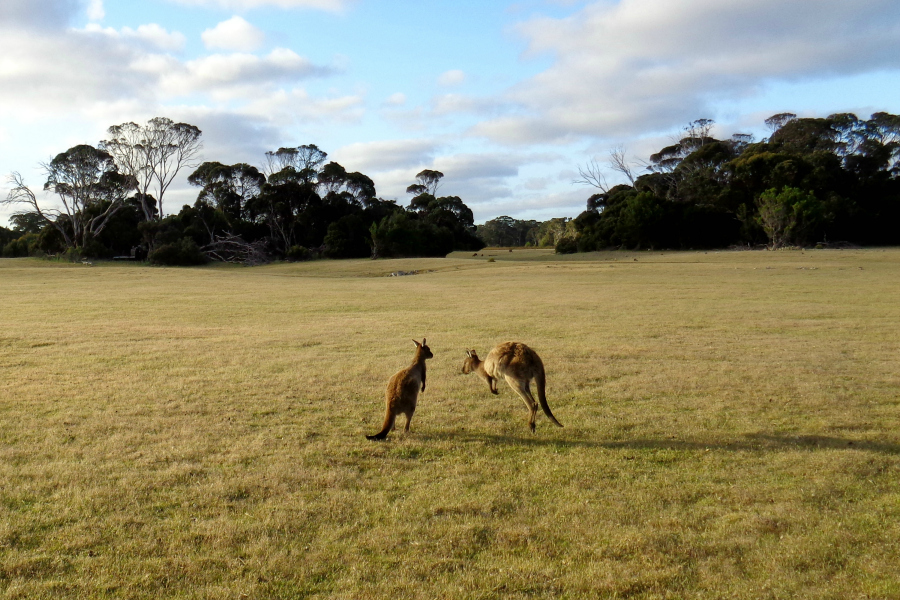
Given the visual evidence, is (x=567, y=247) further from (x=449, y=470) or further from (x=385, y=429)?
(x=449, y=470)

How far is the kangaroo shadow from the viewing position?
7.17 metres

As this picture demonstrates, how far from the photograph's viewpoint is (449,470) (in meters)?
6.56

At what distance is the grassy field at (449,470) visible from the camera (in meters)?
4.58

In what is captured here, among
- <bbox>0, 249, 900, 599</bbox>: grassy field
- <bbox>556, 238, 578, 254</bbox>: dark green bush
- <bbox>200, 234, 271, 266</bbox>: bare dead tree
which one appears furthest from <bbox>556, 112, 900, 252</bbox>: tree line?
<bbox>0, 249, 900, 599</bbox>: grassy field

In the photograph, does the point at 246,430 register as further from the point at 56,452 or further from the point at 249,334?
the point at 249,334

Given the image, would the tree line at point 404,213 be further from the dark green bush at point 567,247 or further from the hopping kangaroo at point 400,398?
the hopping kangaroo at point 400,398

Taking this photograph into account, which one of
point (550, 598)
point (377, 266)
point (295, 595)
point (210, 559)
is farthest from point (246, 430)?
point (377, 266)

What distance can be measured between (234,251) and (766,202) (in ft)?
178

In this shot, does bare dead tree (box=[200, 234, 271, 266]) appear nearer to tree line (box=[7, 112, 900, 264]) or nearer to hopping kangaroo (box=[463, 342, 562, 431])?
tree line (box=[7, 112, 900, 264])

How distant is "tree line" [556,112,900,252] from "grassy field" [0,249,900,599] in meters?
52.7

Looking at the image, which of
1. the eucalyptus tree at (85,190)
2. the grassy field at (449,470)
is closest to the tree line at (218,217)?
the eucalyptus tree at (85,190)

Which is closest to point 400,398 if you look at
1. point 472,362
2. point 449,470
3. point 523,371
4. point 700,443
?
point 449,470

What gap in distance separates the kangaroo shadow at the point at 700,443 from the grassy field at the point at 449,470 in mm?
41

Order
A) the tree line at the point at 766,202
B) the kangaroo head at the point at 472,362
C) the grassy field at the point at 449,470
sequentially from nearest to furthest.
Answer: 1. the grassy field at the point at 449,470
2. the kangaroo head at the point at 472,362
3. the tree line at the point at 766,202
